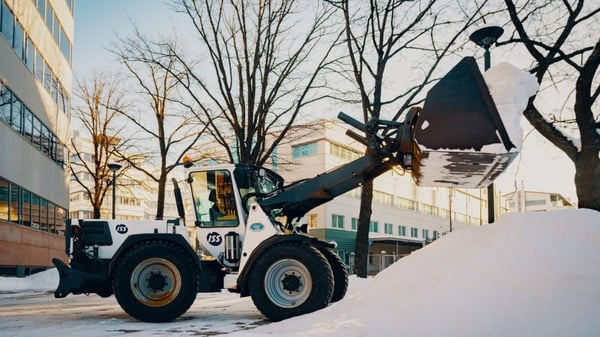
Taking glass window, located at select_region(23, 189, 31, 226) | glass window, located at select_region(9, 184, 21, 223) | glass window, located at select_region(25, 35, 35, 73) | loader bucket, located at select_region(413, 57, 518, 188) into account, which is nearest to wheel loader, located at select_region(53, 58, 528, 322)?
loader bucket, located at select_region(413, 57, 518, 188)

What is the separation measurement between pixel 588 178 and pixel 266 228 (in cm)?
806

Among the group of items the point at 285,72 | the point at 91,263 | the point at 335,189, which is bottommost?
the point at 91,263

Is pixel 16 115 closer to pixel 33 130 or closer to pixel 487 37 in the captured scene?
pixel 33 130

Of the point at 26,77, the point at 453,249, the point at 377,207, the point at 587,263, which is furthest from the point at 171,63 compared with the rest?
the point at 377,207

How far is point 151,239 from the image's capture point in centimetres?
943

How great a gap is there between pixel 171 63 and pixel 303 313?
1566 centimetres

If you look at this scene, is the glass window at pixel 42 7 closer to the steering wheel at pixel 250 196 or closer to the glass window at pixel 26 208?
the glass window at pixel 26 208

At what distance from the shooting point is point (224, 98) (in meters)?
20.7

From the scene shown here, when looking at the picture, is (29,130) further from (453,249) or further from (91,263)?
(453,249)

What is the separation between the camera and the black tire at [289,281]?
8562mm

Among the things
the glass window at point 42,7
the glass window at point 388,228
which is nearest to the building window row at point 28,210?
the glass window at point 42,7

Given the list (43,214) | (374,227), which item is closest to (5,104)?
(43,214)

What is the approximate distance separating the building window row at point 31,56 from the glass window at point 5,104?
224cm

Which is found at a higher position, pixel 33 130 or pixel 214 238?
pixel 33 130
